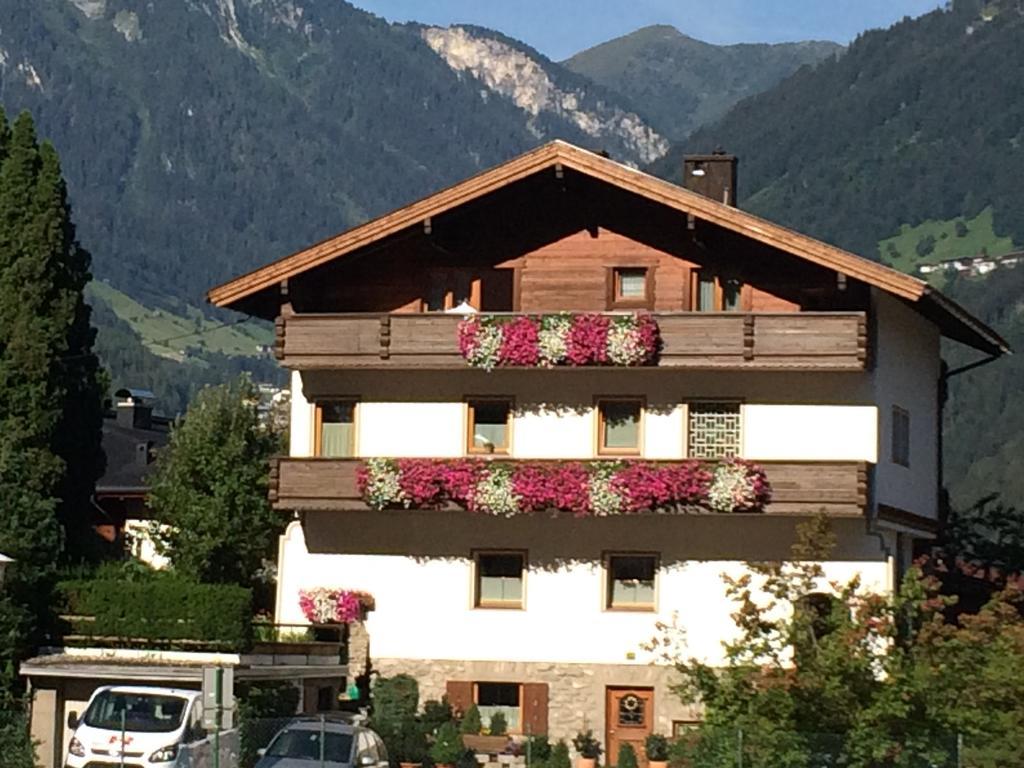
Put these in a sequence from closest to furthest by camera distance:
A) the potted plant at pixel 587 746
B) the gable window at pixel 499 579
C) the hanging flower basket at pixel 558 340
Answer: the hanging flower basket at pixel 558 340
the potted plant at pixel 587 746
the gable window at pixel 499 579

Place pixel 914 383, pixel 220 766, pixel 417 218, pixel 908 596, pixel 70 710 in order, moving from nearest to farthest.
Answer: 1. pixel 220 766
2. pixel 908 596
3. pixel 70 710
4. pixel 417 218
5. pixel 914 383

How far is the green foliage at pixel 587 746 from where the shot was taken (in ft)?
147

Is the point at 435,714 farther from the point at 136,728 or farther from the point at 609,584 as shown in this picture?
the point at 136,728

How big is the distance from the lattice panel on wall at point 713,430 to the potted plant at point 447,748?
22.3ft

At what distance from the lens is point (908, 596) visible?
116 ft

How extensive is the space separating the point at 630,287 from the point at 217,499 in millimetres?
12844

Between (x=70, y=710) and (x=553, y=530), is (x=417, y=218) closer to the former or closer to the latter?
(x=553, y=530)

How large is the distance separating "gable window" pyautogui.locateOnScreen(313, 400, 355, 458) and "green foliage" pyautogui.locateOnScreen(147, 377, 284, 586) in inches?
279

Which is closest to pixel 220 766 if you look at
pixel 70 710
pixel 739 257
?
pixel 70 710

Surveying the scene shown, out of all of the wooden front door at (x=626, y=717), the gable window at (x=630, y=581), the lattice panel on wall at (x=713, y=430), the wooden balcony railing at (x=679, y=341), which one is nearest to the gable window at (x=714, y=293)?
the wooden balcony railing at (x=679, y=341)

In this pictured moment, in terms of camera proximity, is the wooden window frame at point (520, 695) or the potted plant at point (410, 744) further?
the wooden window frame at point (520, 695)

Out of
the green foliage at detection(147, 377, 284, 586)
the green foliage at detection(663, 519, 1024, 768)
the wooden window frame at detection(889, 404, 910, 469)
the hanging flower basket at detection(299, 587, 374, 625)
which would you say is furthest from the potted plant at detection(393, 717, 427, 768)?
the wooden window frame at detection(889, 404, 910, 469)

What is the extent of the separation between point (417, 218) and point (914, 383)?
35.6 feet

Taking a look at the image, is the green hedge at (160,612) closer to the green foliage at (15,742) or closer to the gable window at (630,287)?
the green foliage at (15,742)
